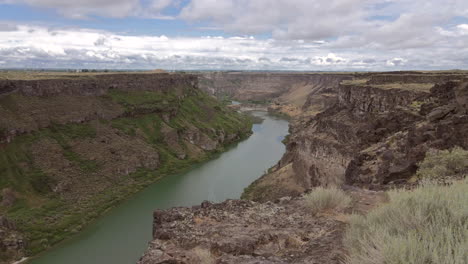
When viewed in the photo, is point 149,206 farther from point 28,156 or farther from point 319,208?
point 319,208

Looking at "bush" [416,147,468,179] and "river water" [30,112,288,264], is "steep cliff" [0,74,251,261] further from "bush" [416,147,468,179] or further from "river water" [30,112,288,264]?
"bush" [416,147,468,179]

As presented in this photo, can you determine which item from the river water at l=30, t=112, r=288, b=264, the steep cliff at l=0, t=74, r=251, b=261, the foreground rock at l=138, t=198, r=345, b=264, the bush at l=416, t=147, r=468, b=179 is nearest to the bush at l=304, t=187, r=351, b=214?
the foreground rock at l=138, t=198, r=345, b=264

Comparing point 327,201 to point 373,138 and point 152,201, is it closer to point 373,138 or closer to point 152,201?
point 373,138

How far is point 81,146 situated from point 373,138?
41.6 m

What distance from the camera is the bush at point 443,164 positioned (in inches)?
555

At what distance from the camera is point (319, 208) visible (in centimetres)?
1150

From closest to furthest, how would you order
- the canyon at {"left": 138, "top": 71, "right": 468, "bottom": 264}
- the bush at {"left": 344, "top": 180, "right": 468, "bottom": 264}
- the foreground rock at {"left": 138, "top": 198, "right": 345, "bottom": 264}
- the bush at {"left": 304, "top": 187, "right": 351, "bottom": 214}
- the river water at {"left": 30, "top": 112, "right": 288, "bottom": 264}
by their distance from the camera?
the bush at {"left": 344, "top": 180, "right": 468, "bottom": 264}, the foreground rock at {"left": 138, "top": 198, "right": 345, "bottom": 264}, the canyon at {"left": 138, "top": 71, "right": 468, "bottom": 264}, the bush at {"left": 304, "top": 187, "right": 351, "bottom": 214}, the river water at {"left": 30, "top": 112, "right": 288, "bottom": 264}

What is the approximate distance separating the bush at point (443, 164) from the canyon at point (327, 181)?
0.74m

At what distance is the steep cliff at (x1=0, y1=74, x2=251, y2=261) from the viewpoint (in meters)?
37.2

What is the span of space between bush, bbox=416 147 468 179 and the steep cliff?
30.9 meters

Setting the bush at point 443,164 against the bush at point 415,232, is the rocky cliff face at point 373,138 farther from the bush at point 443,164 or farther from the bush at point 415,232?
the bush at point 415,232

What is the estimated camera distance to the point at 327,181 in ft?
111

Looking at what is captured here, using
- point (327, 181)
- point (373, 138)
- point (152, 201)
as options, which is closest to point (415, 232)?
point (373, 138)

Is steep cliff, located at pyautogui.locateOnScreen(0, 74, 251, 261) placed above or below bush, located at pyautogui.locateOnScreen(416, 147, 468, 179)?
below
